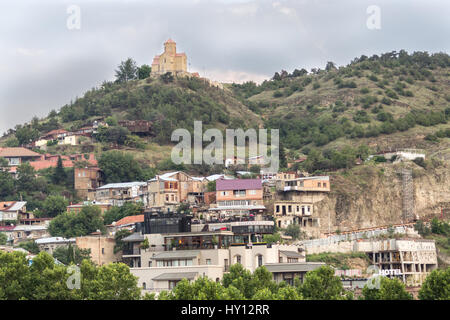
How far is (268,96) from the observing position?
178m

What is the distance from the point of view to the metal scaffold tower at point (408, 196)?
351 ft

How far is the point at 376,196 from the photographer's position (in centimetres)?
10594

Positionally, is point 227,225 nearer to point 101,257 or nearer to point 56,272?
point 101,257

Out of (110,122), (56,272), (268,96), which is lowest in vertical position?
(56,272)

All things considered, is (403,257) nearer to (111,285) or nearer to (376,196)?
(376,196)

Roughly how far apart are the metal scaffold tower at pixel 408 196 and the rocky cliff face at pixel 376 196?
1.51ft

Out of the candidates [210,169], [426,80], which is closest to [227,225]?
[210,169]

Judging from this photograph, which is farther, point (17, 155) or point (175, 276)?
point (17, 155)

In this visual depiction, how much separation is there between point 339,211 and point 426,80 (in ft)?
240

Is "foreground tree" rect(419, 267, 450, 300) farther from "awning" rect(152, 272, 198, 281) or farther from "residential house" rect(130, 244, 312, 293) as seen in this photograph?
"awning" rect(152, 272, 198, 281)

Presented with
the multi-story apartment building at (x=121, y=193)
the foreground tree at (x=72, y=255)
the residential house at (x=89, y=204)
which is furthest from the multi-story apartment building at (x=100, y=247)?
the multi-story apartment building at (x=121, y=193)

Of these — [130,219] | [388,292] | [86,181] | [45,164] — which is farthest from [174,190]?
[388,292]

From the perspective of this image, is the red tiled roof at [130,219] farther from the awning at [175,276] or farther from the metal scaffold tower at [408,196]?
the metal scaffold tower at [408,196]

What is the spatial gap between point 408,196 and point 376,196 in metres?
4.46
